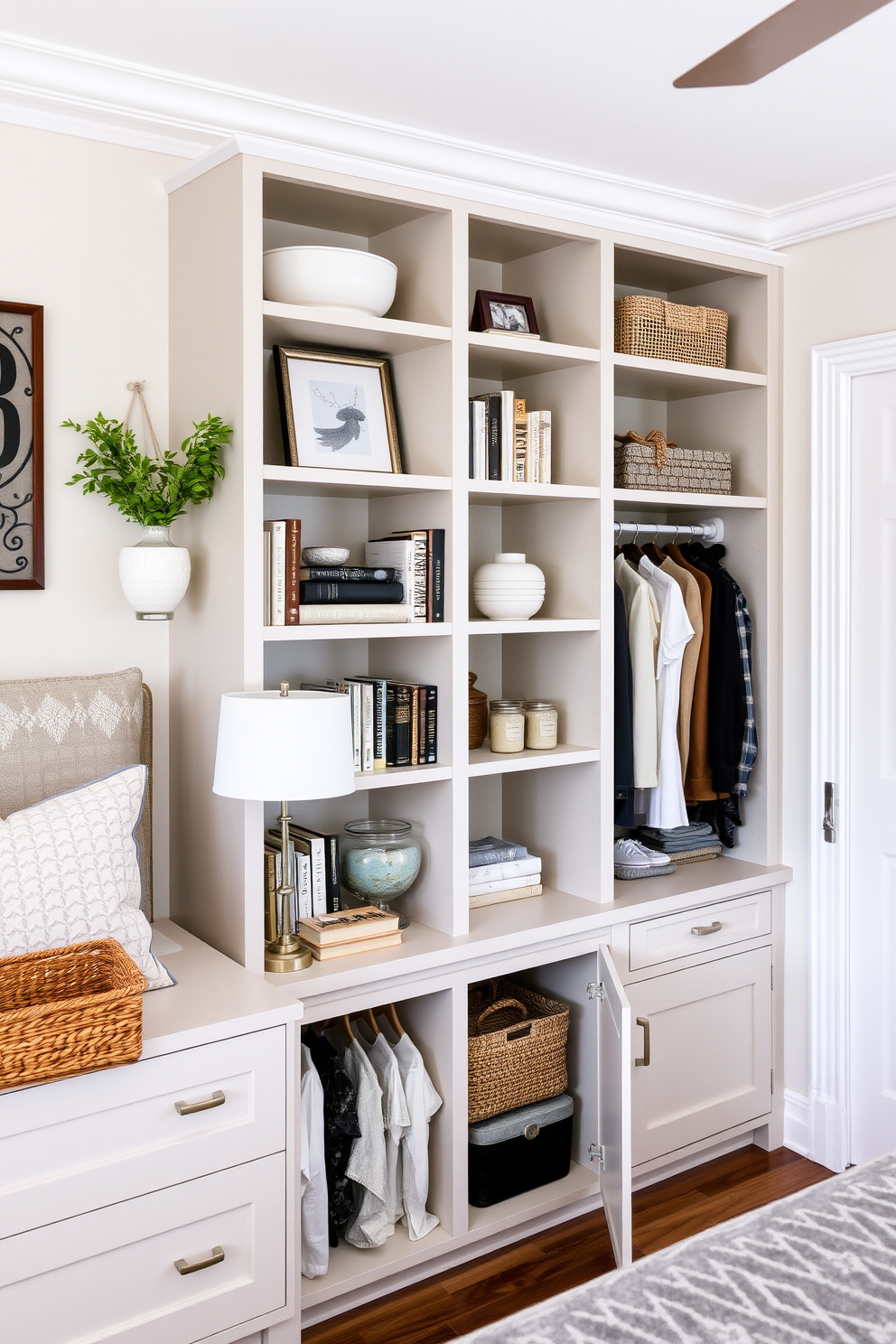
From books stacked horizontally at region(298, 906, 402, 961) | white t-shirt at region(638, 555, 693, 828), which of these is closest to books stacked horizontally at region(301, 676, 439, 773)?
books stacked horizontally at region(298, 906, 402, 961)

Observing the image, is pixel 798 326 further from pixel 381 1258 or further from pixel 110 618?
pixel 381 1258

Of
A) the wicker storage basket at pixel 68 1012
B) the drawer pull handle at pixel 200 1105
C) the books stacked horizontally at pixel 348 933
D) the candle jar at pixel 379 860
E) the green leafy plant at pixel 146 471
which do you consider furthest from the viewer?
the candle jar at pixel 379 860

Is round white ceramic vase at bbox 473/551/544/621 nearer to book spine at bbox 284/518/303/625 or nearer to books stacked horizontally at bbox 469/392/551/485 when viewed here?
books stacked horizontally at bbox 469/392/551/485

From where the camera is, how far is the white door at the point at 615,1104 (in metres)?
2.35

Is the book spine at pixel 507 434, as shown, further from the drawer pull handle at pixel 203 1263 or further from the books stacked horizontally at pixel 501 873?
the drawer pull handle at pixel 203 1263

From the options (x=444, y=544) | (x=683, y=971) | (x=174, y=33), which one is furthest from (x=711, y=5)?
(x=683, y=971)

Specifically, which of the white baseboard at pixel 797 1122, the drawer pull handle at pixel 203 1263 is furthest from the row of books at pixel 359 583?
the white baseboard at pixel 797 1122

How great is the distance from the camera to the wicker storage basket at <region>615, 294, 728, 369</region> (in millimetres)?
2982

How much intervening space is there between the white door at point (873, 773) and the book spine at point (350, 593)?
4.45ft

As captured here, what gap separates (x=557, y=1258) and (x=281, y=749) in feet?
4.92

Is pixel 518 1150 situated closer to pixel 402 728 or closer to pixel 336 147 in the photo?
pixel 402 728

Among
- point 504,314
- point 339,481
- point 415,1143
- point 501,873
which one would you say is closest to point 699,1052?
point 501,873

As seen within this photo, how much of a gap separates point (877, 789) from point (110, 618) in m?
2.08

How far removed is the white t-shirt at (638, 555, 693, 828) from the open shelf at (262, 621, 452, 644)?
765mm
